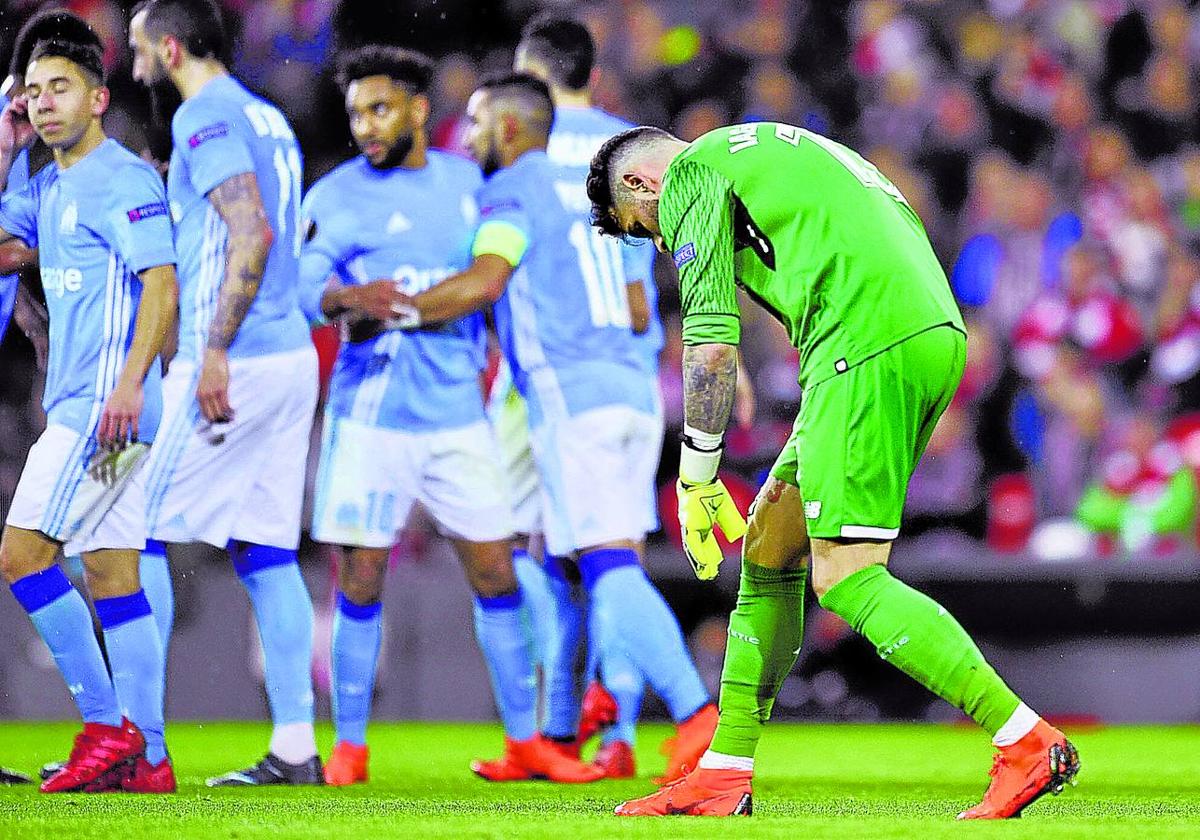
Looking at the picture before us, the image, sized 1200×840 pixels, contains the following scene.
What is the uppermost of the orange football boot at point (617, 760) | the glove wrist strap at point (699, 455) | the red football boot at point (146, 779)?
the glove wrist strap at point (699, 455)

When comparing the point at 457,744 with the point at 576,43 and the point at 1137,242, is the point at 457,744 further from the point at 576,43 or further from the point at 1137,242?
the point at 1137,242

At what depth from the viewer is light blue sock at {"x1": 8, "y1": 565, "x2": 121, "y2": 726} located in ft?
17.7

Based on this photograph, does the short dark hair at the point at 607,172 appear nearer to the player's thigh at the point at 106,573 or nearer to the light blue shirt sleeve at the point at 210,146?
the light blue shirt sleeve at the point at 210,146

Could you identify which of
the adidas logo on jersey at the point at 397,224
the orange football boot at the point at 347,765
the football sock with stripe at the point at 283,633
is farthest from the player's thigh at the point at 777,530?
the adidas logo on jersey at the point at 397,224

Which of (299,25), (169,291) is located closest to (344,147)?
(299,25)

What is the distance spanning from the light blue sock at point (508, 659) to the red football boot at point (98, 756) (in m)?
1.44

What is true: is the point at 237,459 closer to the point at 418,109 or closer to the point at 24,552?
the point at 24,552

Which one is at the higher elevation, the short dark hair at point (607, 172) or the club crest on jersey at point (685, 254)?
the short dark hair at point (607, 172)

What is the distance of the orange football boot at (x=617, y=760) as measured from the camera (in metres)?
6.54

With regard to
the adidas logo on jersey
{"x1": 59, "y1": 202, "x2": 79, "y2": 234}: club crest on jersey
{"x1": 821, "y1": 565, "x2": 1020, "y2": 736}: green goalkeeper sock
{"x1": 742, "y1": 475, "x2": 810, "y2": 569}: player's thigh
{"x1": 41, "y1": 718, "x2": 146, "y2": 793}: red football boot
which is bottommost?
{"x1": 41, "y1": 718, "x2": 146, "y2": 793}: red football boot

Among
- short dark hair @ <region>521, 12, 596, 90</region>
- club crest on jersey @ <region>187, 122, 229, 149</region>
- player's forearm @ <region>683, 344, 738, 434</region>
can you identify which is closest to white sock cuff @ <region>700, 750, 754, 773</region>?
player's forearm @ <region>683, 344, 738, 434</region>

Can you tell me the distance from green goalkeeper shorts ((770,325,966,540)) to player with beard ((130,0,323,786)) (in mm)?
2276

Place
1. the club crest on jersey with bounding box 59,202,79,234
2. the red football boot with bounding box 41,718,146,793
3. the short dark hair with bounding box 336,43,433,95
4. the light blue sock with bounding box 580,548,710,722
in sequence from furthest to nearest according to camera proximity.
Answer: the short dark hair with bounding box 336,43,433,95, the light blue sock with bounding box 580,548,710,722, the club crest on jersey with bounding box 59,202,79,234, the red football boot with bounding box 41,718,146,793

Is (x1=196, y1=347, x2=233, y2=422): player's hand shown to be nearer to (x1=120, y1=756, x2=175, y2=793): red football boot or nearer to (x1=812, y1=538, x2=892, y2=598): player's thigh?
(x1=120, y1=756, x2=175, y2=793): red football boot
